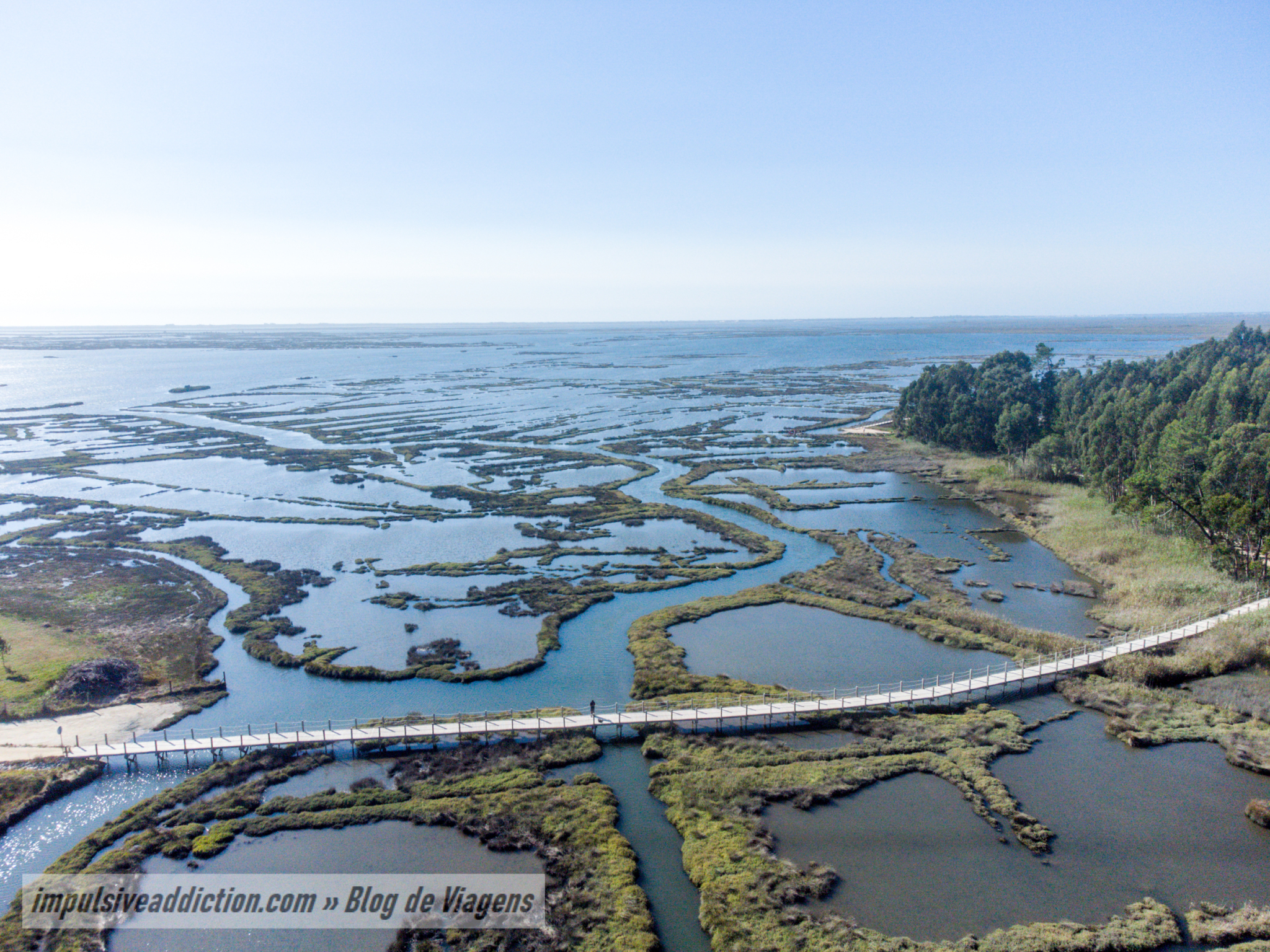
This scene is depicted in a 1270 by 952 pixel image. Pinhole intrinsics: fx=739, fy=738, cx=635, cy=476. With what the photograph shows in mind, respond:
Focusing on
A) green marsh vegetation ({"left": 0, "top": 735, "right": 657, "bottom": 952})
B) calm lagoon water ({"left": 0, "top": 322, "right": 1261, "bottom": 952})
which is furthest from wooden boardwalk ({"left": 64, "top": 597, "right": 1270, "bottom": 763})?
calm lagoon water ({"left": 0, "top": 322, "right": 1261, "bottom": 952})

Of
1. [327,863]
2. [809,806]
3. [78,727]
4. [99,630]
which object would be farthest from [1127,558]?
[99,630]

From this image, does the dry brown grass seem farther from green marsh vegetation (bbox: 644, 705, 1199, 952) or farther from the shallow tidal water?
green marsh vegetation (bbox: 644, 705, 1199, 952)

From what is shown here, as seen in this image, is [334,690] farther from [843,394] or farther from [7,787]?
[843,394]

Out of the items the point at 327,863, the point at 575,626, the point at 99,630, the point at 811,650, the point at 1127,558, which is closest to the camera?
the point at 327,863

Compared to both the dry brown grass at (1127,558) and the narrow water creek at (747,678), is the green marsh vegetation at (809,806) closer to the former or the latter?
the narrow water creek at (747,678)

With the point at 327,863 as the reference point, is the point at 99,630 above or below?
above

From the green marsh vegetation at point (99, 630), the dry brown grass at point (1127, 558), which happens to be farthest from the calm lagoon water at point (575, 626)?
the green marsh vegetation at point (99, 630)

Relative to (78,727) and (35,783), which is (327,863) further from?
(78,727)
